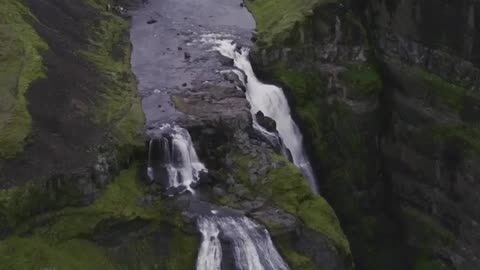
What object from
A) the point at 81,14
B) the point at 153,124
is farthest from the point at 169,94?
the point at 81,14

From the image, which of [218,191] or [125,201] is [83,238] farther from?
[218,191]

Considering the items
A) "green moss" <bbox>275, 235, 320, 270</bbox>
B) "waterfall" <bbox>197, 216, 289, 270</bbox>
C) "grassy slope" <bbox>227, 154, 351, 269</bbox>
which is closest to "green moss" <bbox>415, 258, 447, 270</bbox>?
"grassy slope" <bbox>227, 154, 351, 269</bbox>

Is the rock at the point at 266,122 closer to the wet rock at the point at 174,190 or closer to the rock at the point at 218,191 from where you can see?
the rock at the point at 218,191

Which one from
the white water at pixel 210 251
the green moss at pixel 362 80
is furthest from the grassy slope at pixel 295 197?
the green moss at pixel 362 80

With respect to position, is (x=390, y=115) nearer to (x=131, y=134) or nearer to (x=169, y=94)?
(x=169, y=94)

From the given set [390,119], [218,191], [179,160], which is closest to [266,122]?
[179,160]
